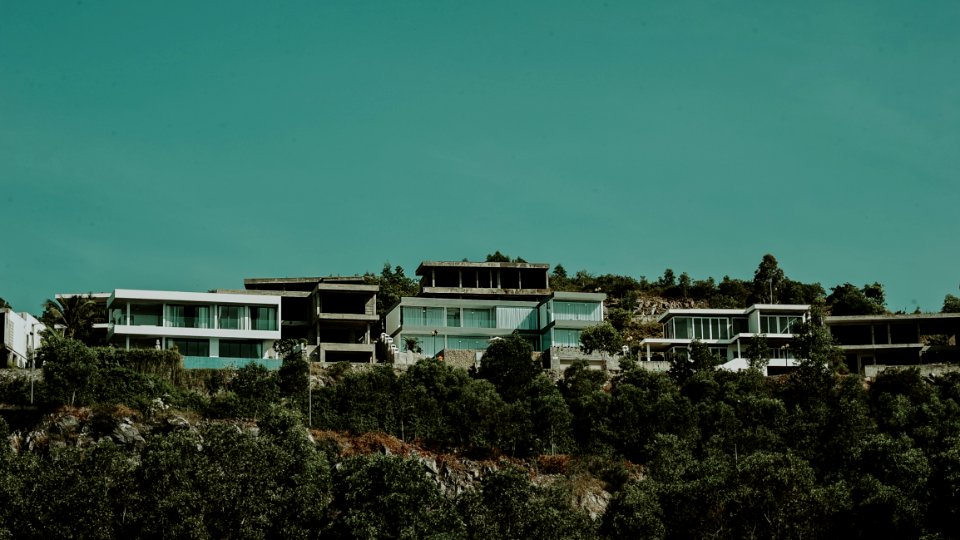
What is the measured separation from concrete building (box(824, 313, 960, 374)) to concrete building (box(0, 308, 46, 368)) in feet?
213

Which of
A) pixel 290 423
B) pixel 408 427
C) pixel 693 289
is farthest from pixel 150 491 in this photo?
pixel 693 289

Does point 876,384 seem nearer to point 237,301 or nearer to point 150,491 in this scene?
point 237,301

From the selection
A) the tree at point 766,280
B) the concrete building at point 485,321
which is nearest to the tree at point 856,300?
the tree at point 766,280

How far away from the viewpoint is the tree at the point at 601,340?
108 metres

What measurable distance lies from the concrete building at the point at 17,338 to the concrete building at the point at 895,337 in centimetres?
6479

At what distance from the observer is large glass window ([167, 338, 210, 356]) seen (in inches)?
4186

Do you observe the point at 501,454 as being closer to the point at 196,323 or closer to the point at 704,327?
the point at 196,323

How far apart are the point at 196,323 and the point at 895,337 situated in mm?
59133

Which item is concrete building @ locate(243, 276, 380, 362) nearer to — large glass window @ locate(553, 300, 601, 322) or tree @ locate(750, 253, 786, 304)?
large glass window @ locate(553, 300, 601, 322)

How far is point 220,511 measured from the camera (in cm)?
6694

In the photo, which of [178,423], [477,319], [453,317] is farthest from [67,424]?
[477,319]

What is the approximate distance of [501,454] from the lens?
293ft

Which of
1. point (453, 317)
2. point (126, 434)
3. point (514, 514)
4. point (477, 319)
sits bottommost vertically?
point (514, 514)

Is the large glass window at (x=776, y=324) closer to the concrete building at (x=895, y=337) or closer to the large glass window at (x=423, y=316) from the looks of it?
the concrete building at (x=895, y=337)
